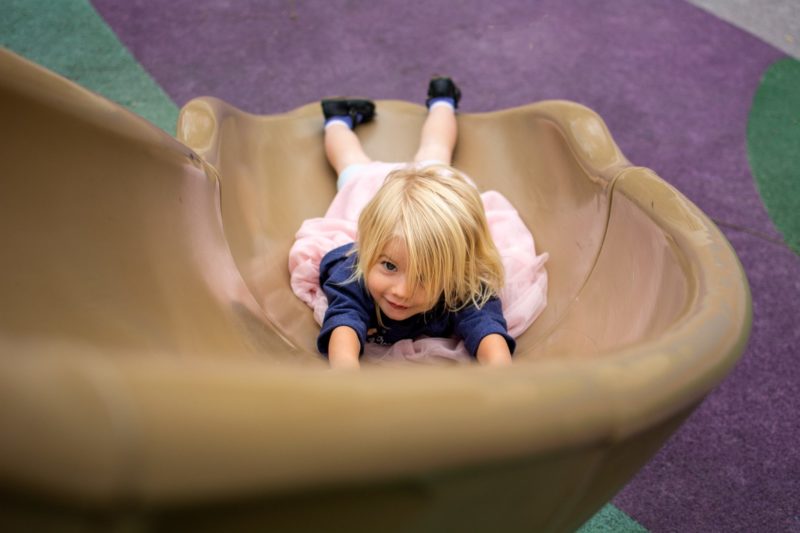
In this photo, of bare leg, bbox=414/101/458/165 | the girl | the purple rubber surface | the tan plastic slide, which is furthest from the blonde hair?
the purple rubber surface

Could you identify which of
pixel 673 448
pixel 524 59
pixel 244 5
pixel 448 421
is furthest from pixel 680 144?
pixel 448 421

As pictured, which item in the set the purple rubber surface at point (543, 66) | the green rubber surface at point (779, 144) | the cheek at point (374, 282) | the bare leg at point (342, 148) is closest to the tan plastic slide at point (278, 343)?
the bare leg at point (342, 148)

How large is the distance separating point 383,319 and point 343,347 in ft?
0.37

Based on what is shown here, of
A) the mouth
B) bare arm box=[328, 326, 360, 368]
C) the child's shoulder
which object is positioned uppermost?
the child's shoulder

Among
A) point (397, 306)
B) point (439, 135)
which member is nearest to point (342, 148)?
point (439, 135)

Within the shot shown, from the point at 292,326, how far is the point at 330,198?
32 cm

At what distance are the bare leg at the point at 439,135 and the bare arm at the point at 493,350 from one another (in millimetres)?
418

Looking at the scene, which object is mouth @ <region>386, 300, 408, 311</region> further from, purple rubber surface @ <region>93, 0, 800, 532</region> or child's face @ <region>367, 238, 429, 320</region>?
purple rubber surface @ <region>93, 0, 800, 532</region>

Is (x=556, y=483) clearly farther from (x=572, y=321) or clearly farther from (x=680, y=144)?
(x=680, y=144)

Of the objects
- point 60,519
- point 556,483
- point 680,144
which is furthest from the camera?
point 680,144

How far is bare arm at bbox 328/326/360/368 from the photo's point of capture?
0.94 metres

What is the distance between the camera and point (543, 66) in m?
2.03

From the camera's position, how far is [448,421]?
393 mm

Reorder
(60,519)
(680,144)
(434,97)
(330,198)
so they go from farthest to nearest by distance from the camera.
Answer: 1. (680,144)
2. (434,97)
3. (330,198)
4. (60,519)
